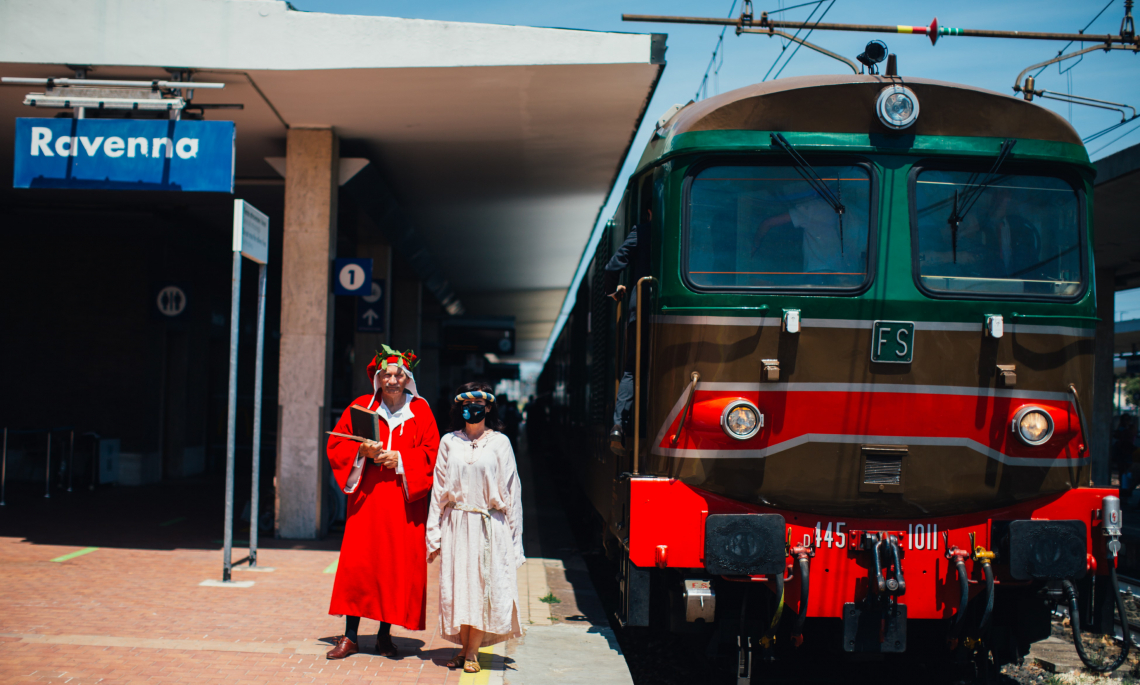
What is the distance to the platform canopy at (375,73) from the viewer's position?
26.9ft

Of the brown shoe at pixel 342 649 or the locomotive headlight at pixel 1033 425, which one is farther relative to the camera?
the brown shoe at pixel 342 649

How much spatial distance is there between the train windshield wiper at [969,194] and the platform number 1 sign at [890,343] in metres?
0.54

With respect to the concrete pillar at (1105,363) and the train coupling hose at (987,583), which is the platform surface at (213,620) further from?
the concrete pillar at (1105,363)

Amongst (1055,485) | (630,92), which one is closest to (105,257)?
(630,92)

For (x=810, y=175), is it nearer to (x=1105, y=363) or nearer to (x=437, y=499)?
(x=437, y=499)

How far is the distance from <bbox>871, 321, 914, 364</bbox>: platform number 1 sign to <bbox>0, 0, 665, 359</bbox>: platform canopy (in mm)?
4443

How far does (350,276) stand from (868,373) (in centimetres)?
675

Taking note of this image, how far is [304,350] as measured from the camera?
9875mm

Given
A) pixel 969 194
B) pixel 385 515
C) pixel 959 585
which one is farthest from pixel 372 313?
pixel 959 585

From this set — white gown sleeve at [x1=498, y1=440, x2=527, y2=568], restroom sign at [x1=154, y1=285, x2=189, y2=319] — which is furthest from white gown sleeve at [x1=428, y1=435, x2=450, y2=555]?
restroom sign at [x1=154, y1=285, x2=189, y2=319]

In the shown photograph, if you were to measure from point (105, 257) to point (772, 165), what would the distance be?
1372 cm

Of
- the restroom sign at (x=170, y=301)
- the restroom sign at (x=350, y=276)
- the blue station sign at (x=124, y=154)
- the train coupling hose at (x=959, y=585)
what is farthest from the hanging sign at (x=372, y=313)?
the train coupling hose at (x=959, y=585)

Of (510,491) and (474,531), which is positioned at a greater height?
(510,491)

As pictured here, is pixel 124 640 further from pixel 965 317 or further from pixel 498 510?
pixel 965 317
